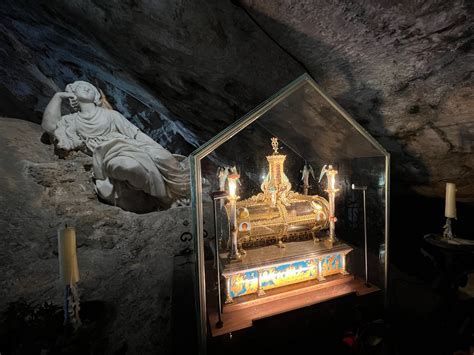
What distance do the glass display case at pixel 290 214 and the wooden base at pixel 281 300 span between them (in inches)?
0.5

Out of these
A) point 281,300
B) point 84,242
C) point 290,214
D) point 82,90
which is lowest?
point 281,300

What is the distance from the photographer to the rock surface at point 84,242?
3.00 metres

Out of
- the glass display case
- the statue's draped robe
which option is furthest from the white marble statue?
the glass display case

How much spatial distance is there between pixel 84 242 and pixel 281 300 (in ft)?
13.7

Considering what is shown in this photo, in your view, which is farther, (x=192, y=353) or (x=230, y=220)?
(x=230, y=220)

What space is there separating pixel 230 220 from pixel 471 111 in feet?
11.5

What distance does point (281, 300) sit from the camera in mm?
2678

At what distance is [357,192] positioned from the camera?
346cm

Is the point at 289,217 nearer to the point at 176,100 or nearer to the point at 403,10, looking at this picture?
the point at 403,10

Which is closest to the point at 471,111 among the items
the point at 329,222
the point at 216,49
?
the point at 329,222

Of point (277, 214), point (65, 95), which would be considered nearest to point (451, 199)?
point (277, 214)

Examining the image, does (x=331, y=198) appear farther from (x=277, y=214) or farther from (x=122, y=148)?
(x=122, y=148)

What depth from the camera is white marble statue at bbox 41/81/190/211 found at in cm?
471

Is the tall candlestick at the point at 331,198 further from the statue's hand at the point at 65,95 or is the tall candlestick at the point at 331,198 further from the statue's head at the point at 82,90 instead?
the statue's hand at the point at 65,95
